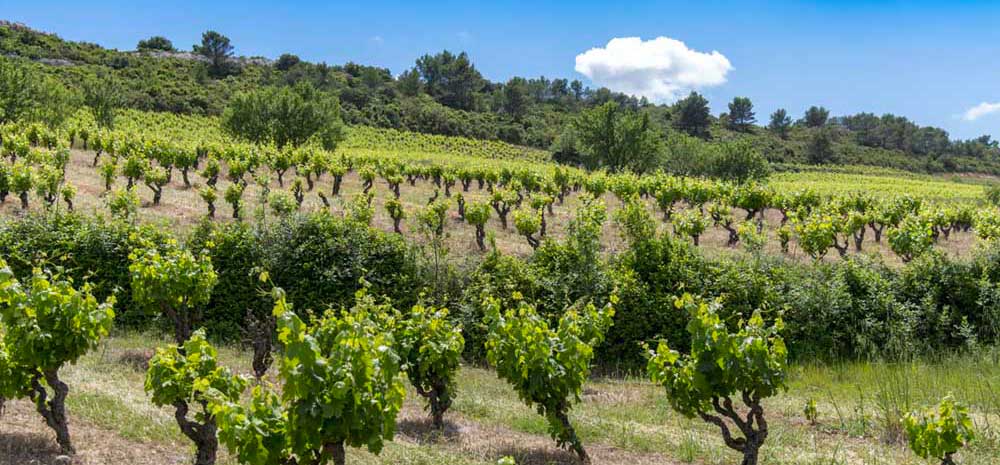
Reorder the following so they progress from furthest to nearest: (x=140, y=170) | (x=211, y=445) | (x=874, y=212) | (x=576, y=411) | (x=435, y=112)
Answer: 1. (x=435, y=112)
2. (x=874, y=212)
3. (x=140, y=170)
4. (x=576, y=411)
5. (x=211, y=445)

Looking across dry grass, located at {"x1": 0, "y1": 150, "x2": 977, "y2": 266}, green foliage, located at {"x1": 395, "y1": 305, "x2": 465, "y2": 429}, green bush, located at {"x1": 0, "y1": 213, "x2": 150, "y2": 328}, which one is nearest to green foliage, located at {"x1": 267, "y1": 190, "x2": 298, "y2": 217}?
dry grass, located at {"x1": 0, "y1": 150, "x2": 977, "y2": 266}

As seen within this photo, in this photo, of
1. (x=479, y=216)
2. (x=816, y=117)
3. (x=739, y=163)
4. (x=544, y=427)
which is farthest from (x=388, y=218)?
(x=816, y=117)

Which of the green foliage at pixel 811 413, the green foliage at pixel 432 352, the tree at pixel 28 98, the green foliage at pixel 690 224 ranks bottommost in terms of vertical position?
the green foliage at pixel 811 413

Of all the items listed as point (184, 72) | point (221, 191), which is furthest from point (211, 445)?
point (184, 72)

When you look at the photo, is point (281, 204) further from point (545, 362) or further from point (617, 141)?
point (617, 141)

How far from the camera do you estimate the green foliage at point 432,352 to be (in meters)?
7.88

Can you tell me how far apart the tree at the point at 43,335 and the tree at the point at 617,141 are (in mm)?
48021

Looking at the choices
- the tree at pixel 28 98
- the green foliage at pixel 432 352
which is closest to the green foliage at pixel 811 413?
the green foliage at pixel 432 352

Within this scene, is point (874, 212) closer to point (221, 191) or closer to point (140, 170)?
point (221, 191)

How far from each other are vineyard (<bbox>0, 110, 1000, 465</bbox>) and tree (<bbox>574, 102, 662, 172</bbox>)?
95.9 ft

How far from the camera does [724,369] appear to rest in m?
6.45

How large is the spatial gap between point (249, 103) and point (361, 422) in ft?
142

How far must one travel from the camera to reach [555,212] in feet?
83.7

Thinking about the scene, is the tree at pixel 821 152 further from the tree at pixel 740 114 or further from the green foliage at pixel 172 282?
the green foliage at pixel 172 282
